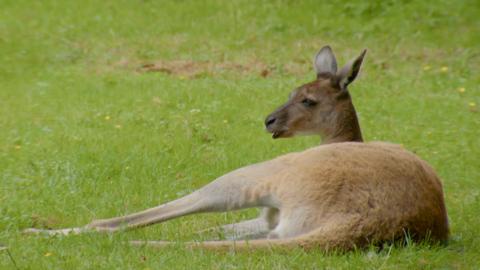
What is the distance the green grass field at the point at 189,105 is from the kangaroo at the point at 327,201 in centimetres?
11

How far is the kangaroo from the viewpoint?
5637mm

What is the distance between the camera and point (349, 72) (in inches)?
301

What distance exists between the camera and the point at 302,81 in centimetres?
1241

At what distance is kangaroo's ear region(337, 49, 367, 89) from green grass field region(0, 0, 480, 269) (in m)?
1.23

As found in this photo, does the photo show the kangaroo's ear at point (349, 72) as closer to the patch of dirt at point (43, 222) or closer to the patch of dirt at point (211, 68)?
the patch of dirt at point (43, 222)

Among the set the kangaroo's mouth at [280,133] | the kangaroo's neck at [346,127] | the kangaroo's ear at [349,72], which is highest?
the kangaroo's ear at [349,72]

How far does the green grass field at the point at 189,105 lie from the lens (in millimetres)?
6109

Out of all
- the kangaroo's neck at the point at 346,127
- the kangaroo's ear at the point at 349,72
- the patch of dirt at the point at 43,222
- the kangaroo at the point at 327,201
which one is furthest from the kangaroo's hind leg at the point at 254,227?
the kangaroo's ear at the point at 349,72

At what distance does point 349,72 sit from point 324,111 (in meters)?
0.35

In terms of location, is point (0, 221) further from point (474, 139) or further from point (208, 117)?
point (474, 139)

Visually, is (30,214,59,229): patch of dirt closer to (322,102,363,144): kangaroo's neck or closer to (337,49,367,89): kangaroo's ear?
(322,102,363,144): kangaroo's neck

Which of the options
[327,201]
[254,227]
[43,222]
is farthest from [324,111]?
[43,222]

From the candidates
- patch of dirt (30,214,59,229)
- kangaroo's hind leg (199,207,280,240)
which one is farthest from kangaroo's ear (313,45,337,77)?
patch of dirt (30,214,59,229)

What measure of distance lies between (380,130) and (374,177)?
14.3 feet
